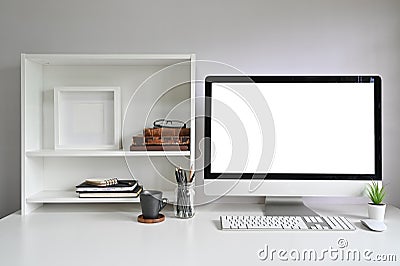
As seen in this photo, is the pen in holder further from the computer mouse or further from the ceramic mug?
the computer mouse

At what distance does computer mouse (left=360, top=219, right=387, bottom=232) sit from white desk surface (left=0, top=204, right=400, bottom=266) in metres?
0.02

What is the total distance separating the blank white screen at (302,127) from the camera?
5.91 feet

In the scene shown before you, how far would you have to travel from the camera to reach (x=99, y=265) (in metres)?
1.19

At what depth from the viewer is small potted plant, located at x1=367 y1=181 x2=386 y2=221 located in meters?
1.68

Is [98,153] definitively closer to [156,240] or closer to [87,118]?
[87,118]

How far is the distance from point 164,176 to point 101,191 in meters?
0.33

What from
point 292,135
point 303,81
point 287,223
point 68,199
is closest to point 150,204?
point 68,199

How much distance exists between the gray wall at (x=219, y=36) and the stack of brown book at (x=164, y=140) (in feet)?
1.41

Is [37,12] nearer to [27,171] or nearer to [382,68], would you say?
[27,171]

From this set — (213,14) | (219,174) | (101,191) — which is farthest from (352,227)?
(213,14)

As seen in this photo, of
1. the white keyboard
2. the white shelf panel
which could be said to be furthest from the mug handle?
the white keyboard

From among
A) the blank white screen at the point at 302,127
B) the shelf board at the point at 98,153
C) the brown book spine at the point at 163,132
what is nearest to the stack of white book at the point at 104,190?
the shelf board at the point at 98,153

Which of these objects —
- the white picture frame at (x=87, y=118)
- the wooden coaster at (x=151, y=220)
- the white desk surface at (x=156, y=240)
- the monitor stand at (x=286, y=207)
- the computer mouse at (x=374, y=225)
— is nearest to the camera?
the white desk surface at (x=156, y=240)

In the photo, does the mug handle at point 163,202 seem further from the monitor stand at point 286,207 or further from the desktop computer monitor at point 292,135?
the monitor stand at point 286,207
